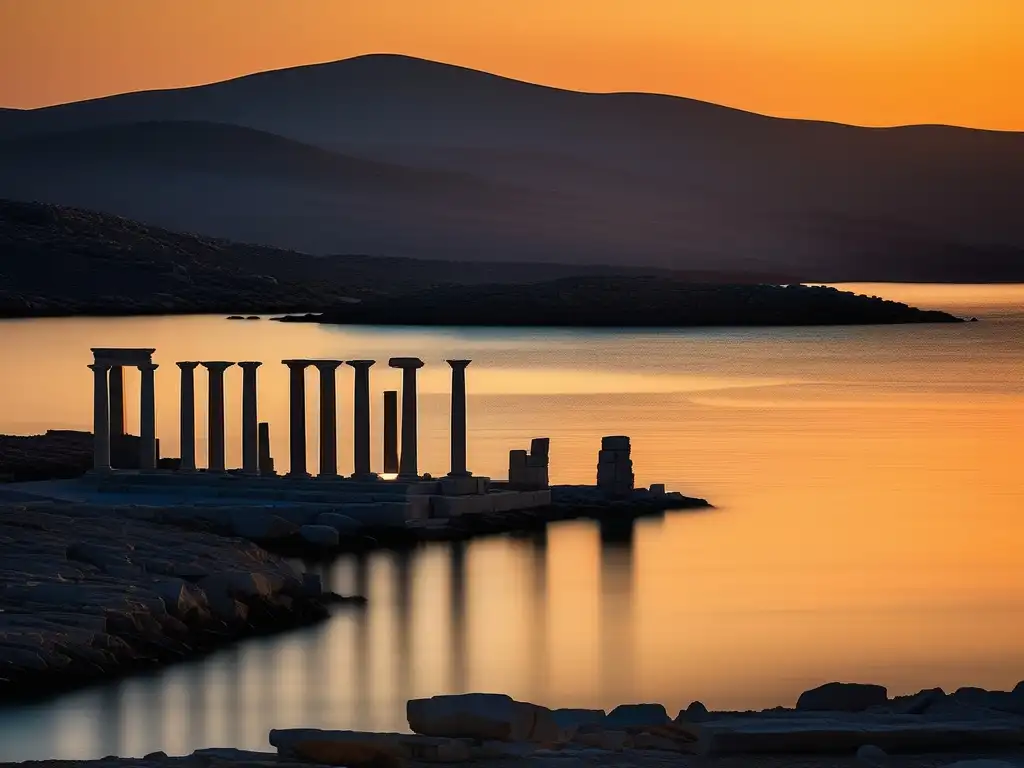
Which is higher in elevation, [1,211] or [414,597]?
[1,211]

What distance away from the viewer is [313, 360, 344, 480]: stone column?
2800 cm

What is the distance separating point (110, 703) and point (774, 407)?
40479mm

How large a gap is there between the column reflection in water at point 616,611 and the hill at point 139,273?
9316 cm

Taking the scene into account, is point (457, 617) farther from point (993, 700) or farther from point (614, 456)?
point (993, 700)

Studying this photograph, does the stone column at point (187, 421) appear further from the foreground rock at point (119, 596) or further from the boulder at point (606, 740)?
the boulder at point (606, 740)

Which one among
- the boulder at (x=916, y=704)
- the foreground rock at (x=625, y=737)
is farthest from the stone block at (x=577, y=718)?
the boulder at (x=916, y=704)

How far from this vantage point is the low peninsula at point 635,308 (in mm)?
118062

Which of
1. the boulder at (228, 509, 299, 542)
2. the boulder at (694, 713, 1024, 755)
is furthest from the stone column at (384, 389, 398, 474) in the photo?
the boulder at (694, 713, 1024, 755)

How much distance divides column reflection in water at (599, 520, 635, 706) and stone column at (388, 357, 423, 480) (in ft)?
7.22

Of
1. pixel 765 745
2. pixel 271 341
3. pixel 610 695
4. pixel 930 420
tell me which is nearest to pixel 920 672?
pixel 610 695

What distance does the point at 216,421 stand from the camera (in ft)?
93.0

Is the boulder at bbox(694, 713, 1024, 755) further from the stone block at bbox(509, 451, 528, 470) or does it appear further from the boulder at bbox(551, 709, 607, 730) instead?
the stone block at bbox(509, 451, 528, 470)

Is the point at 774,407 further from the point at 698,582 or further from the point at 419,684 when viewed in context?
the point at 419,684

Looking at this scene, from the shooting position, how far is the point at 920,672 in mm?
19297
